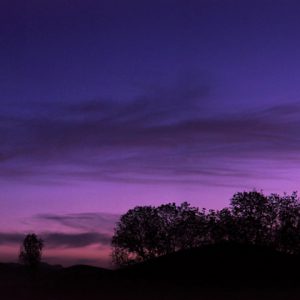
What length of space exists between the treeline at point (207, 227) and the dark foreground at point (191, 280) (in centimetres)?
1548

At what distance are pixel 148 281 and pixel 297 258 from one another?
15.5 meters

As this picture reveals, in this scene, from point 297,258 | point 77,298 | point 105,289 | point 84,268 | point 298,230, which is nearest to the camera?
point 77,298

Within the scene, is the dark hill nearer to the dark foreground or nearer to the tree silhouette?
the dark foreground

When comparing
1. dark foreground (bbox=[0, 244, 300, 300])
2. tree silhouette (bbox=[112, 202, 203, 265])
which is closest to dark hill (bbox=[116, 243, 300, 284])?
dark foreground (bbox=[0, 244, 300, 300])

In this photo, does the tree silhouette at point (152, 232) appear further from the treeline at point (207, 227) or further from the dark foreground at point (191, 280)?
A: the dark foreground at point (191, 280)

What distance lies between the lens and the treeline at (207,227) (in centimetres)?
7062

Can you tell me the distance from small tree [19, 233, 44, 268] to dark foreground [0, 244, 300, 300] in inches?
1262

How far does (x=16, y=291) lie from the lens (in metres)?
38.8

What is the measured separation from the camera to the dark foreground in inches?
1538

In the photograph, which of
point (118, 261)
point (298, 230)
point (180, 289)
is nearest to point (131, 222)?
point (118, 261)

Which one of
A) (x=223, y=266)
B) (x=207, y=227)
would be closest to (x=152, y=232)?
(x=207, y=227)

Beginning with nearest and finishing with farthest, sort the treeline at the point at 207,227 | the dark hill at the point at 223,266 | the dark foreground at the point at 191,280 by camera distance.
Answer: the dark foreground at the point at 191,280 → the dark hill at the point at 223,266 → the treeline at the point at 207,227

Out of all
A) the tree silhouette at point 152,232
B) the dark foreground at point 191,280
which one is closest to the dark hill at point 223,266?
the dark foreground at point 191,280

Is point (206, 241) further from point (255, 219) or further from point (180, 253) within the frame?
point (180, 253)
